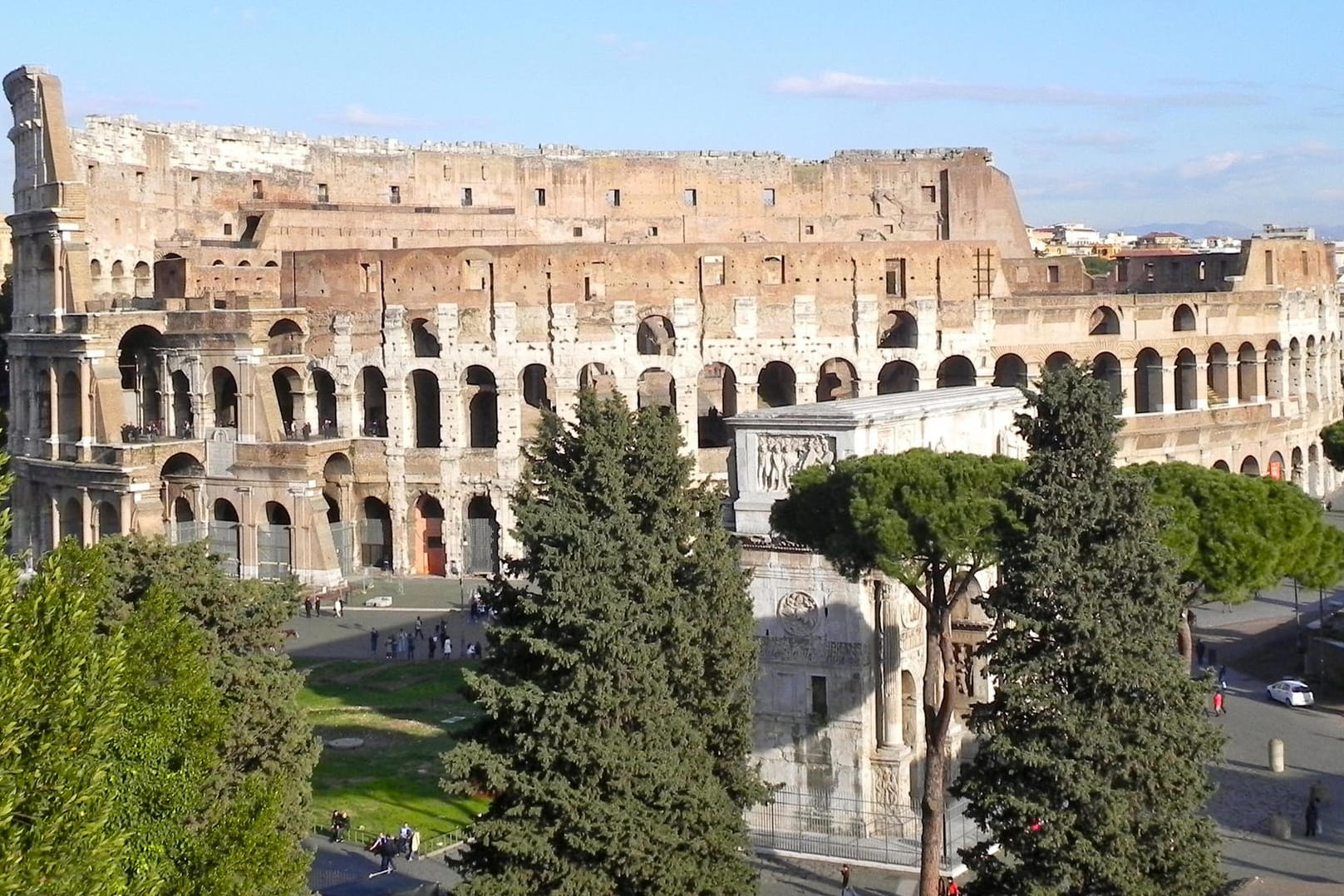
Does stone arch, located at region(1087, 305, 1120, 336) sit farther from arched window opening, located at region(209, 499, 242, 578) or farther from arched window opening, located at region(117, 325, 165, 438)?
arched window opening, located at region(117, 325, 165, 438)

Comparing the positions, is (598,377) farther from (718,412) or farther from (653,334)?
(653,334)

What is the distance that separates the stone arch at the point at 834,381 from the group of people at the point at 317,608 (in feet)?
39.3

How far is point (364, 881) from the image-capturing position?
18.8 metres

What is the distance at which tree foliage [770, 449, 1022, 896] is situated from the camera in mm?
18125

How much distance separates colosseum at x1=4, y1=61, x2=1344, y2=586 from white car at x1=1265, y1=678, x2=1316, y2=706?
43.5 feet

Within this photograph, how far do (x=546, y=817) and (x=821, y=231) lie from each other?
1390 inches

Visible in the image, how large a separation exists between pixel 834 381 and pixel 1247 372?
10111 millimetres

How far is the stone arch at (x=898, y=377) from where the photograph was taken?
3953 centimetres

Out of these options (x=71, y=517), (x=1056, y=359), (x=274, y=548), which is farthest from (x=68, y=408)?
(x=1056, y=359)

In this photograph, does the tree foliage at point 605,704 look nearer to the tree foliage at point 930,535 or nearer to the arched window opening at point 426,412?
the tree foliage at point 930,535

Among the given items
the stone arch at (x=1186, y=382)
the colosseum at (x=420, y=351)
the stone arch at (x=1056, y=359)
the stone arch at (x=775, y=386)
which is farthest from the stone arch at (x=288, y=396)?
the stone arch at (x=1186, y=382)

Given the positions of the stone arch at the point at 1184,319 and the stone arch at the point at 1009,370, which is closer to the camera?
the stone arch at the point at 1009,370

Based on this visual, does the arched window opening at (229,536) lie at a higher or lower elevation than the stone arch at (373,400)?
lower

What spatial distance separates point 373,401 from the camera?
4069cm
